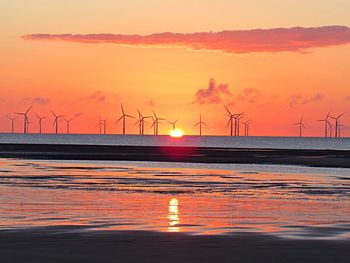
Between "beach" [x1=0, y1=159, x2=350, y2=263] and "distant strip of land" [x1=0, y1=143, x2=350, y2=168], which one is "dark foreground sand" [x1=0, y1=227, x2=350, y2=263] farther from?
"distant strip of land" [x1=0, y1=143, x2=350, y2=168]

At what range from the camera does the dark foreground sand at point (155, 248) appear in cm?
2028

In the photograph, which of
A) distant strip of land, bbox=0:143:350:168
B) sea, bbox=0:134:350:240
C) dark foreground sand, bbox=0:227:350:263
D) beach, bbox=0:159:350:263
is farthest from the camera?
distant strip of land, bbox=0:143:350:168

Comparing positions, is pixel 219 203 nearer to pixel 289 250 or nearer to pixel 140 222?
pixel 140 222

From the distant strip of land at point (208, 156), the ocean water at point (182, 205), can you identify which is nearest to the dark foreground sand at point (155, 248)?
the ocean water at point (182, 205)

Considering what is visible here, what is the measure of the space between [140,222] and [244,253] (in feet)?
25.9

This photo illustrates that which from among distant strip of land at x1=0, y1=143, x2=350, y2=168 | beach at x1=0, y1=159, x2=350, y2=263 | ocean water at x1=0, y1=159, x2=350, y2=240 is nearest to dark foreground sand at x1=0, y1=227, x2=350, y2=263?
beach at x1=0, y1=159, x2=350, y2=263

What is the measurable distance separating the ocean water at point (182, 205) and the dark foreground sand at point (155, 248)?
4.91 ft

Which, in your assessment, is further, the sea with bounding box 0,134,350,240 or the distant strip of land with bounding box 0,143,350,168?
the distant strip of land with bounding box 0,143,350,168

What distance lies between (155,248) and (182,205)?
1396 cm

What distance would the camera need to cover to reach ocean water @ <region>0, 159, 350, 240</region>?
27.2 metres

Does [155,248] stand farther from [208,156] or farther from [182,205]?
[208,156]

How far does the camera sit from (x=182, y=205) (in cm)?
3588

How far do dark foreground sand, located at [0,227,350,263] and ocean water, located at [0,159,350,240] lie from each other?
1.50m

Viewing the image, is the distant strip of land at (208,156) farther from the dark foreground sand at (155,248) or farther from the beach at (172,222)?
the dark foreground sand at (155,248)
